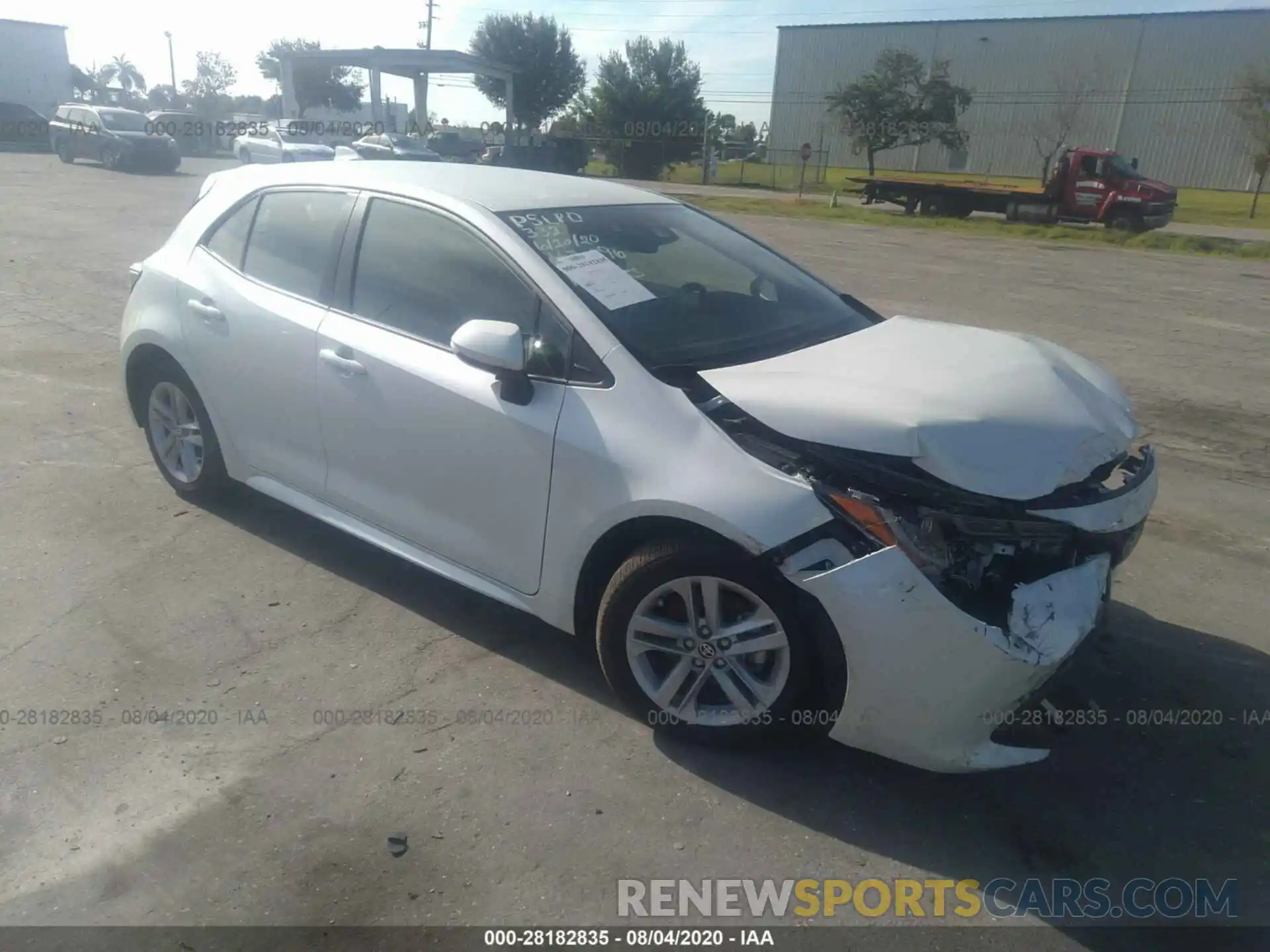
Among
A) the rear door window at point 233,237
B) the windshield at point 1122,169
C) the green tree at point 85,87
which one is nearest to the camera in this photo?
the rear door window at point 233,237

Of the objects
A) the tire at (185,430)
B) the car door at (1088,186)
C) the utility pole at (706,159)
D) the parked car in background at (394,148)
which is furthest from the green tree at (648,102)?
the tire at (185,430)

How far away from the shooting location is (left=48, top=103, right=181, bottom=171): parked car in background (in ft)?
97.1

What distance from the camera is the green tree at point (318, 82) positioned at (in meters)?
51.5

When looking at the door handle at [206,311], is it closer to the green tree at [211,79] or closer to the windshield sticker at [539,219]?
the windshield sticker at [539,219]

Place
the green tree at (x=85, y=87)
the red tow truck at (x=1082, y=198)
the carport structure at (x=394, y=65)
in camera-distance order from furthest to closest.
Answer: the green tree at (x=85, y=87) → the carport structure at (x=394, y=65) → the red tow truck at (x=1082, y=198)

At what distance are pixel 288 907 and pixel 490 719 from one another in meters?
0.94

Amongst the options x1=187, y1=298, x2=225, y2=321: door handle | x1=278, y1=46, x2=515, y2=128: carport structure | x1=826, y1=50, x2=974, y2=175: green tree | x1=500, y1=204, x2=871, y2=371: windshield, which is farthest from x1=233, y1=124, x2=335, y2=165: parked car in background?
x1=826, y1=50, x2=974, y2=175: green tree

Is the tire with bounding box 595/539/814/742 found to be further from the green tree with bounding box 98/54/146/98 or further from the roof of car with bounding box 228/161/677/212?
the green tree with bounding box 98/54/146/98

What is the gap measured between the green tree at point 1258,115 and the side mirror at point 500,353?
35.0m

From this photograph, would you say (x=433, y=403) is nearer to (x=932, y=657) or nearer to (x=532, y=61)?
(x=932, y=657)

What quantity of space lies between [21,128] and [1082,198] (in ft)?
141

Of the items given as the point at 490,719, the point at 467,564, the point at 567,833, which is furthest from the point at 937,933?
the point at 467,564

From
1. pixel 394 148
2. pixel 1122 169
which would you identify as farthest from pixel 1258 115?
pixel 394 148

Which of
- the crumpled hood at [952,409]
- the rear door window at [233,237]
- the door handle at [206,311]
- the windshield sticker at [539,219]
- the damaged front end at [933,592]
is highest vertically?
the windshield sticker at [539,219]
